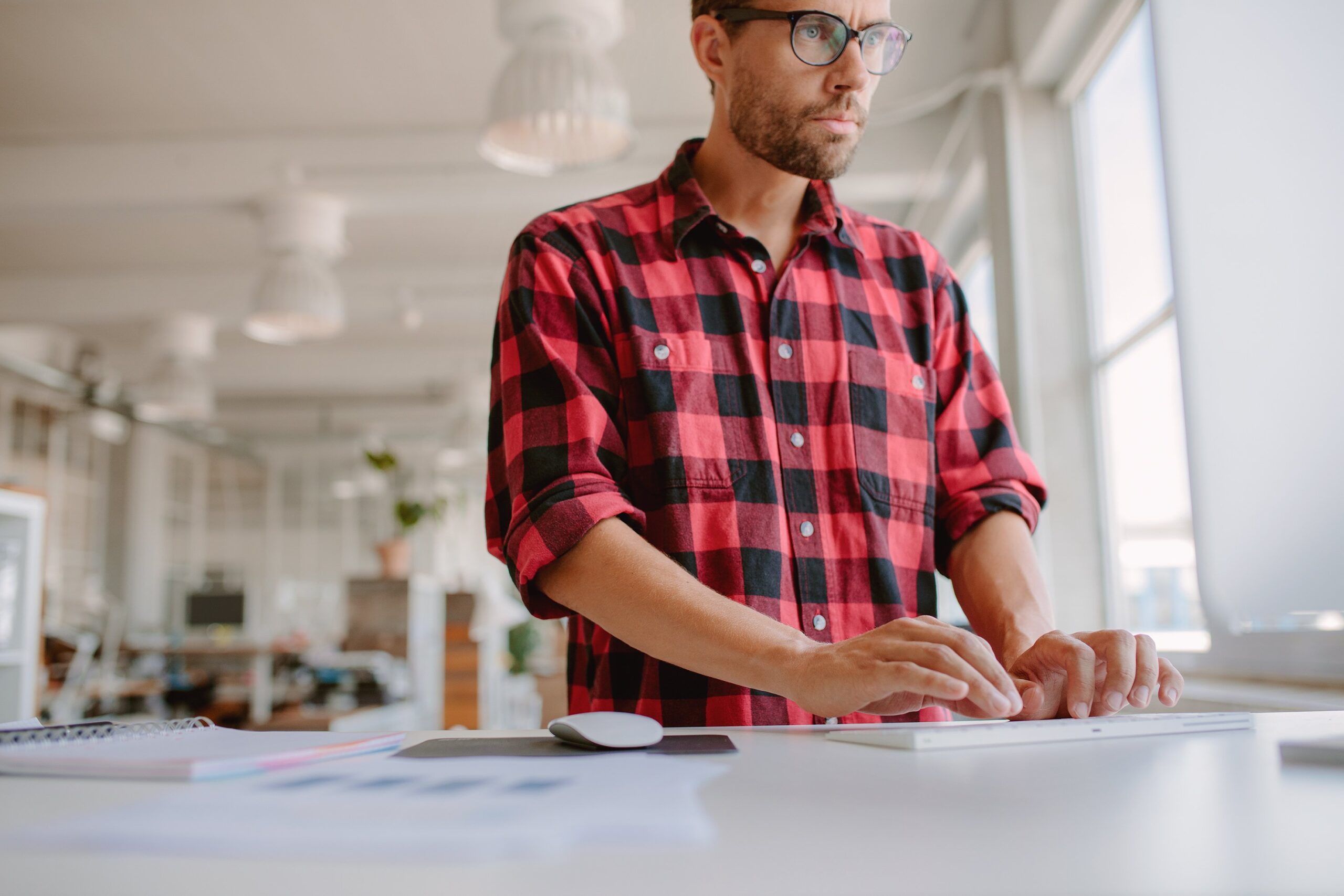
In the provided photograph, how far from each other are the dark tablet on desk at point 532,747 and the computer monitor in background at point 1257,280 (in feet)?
2.71

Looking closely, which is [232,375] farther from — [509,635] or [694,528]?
[694,528]

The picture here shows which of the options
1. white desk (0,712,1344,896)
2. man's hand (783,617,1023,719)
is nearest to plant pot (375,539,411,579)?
man's hand (783,617,1023,719)

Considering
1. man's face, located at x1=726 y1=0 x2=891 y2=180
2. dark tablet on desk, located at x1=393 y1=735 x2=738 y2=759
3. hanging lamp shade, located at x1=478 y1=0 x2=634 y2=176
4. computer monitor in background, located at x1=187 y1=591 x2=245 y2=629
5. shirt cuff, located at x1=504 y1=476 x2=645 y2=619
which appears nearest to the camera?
dark tablet on desk, located at x1=393 y1=735 x2=738 y2=759

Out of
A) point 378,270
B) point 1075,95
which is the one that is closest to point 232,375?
point 378,270

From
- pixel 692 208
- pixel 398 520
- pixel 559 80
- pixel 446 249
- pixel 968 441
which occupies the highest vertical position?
pixel 446 249

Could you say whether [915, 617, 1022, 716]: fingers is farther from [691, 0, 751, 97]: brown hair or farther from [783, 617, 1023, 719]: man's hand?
[691, 0, 751, 97]: brown hair

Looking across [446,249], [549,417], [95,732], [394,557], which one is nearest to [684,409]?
[549,417]

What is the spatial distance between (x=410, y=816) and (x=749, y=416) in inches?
32.3

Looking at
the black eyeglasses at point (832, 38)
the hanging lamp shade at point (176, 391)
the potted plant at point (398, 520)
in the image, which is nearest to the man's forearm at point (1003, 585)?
the black eyeglasses at point (832, 38)

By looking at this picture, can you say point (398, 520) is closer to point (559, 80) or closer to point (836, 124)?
point (559, 80)

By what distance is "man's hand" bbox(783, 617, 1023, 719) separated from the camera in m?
0.75

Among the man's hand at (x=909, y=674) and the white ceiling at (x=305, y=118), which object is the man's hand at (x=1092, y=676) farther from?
the white ceiling at (x=305, y=118)

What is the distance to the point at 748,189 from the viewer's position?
1368 mm

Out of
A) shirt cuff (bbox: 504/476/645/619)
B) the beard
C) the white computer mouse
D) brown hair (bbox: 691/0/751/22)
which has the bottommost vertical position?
the white computer mouse
